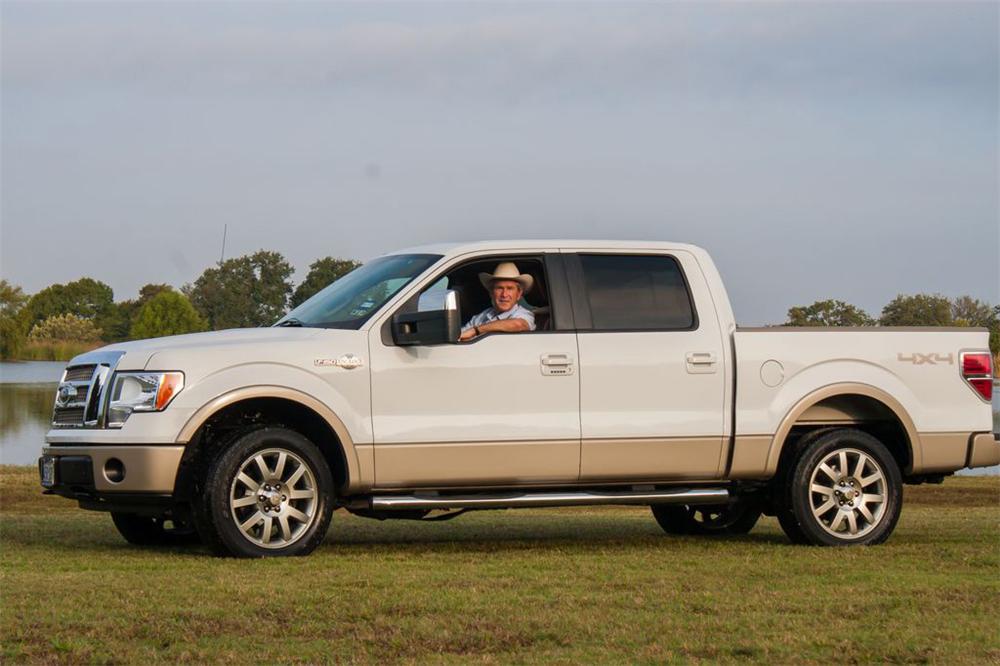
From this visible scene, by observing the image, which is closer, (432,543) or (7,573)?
(7,573)

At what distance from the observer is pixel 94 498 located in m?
9.59

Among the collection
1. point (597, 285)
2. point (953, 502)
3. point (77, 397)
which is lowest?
point (953, 502)

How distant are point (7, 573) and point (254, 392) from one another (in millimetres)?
1771

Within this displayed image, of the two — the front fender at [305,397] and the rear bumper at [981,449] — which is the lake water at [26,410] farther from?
the rear bumper at [981,449]

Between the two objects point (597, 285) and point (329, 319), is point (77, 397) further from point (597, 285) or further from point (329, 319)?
point (597, 285)

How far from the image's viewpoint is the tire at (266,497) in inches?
366

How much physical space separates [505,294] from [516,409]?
33.2 inches

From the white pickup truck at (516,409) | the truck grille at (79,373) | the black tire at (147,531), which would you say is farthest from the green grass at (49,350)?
the white pickup truck at (516,409)

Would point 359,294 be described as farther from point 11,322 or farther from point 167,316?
point 11,322

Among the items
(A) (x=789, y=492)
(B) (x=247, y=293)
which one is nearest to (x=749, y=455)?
(A) (x=789, y=492)

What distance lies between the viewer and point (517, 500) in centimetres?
986

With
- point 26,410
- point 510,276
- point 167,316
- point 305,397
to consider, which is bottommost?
point 26,410

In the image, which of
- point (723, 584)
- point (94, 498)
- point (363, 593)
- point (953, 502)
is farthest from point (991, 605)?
point (953, 502)

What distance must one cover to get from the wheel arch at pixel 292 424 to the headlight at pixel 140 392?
0.21 meters
